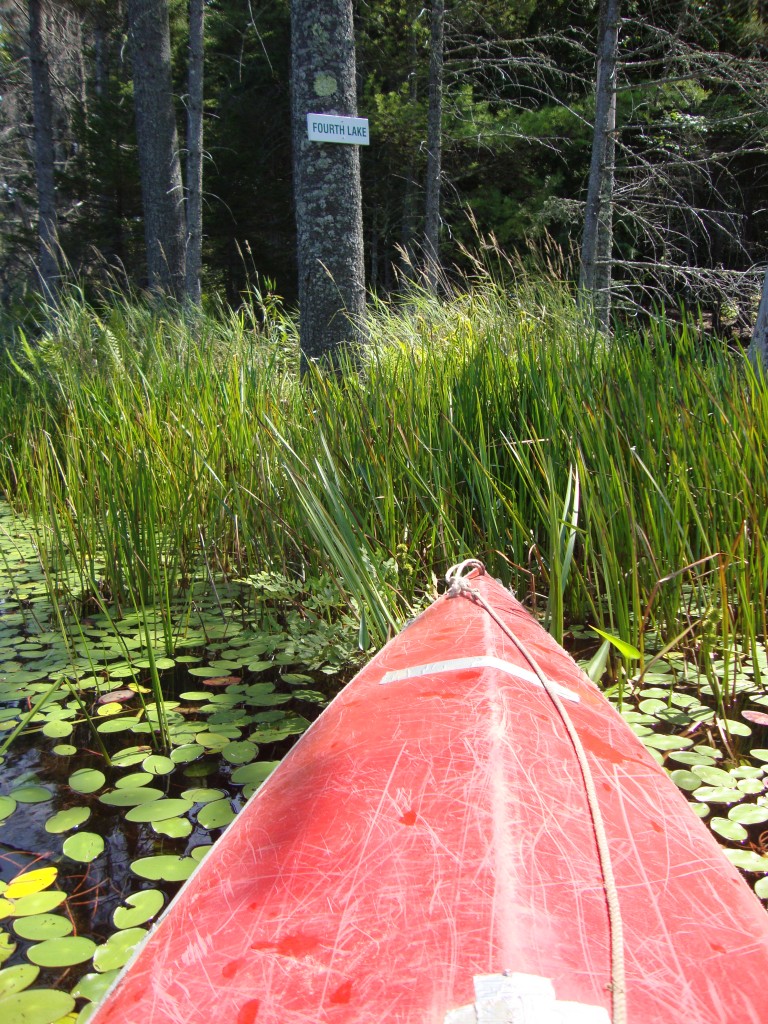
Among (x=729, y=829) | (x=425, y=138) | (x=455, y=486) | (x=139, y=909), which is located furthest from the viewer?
(x=425, y=138)

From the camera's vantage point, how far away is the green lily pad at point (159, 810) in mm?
1544

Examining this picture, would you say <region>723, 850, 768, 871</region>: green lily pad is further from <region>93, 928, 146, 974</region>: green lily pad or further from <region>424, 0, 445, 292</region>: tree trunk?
<region>424, 0, 445, 292</region>: tree trunk

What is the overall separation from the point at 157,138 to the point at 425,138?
4987mm

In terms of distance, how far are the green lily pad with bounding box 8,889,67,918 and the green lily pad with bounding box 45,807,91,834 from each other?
18 cm

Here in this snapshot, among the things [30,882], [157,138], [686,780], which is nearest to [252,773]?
[30,882]

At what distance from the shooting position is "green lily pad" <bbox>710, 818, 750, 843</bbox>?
1.40 metres

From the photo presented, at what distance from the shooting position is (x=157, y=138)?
9.40 metres

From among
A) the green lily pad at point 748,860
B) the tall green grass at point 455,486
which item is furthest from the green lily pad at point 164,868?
the green lily pad at point 748,860

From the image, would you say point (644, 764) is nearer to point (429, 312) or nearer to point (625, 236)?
point (429, 312)

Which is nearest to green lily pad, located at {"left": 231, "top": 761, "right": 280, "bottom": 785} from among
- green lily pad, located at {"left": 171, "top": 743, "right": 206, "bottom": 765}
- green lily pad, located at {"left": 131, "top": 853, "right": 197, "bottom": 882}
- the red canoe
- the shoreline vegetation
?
the shoreline vegetation

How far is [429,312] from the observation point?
4938 millimetres

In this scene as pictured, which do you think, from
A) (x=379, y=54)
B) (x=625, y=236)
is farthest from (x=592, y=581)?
(x=379, y=54)

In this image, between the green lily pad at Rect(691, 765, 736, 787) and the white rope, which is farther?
the green lily pad at Rect(691, 765, 736, 787)

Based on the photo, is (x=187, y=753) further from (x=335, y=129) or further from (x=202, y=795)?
(x=335, y=129)
